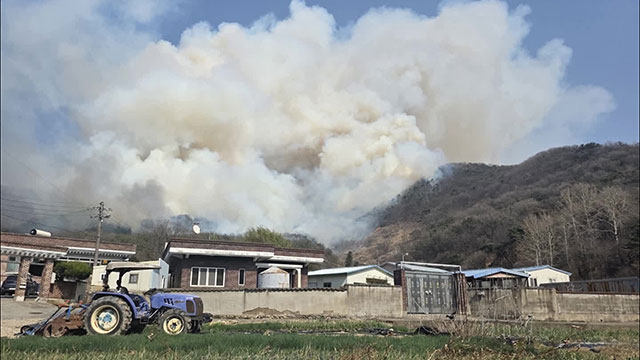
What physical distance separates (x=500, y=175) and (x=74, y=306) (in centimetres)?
14453

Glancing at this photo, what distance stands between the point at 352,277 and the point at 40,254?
26605mm

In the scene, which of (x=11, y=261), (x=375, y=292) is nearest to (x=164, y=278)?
(x=11, y=261)

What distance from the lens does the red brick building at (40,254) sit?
33.9 meters

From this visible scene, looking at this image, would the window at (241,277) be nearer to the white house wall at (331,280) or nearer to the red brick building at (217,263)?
the red brick building at (217,263)

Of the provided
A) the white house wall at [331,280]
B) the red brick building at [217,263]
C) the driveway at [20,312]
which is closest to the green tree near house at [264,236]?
the white house wall at [331,280]

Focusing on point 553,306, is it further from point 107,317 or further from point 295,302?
point 107,317

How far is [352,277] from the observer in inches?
1544

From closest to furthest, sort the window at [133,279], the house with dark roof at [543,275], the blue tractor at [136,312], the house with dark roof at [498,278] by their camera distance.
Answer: the blue tractor at [136,312] < the window at [133,279] < the house with dark roof at [498,278] < the house with dark roof at [543,275]

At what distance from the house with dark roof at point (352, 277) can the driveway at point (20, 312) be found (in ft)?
70.4

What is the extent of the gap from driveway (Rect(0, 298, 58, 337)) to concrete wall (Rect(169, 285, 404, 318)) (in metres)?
7.23

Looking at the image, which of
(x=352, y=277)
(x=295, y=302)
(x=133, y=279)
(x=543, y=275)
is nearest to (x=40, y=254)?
(x=133, y=279)

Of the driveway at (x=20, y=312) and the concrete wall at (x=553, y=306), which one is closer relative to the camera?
the driveway at (x=20, y=312)

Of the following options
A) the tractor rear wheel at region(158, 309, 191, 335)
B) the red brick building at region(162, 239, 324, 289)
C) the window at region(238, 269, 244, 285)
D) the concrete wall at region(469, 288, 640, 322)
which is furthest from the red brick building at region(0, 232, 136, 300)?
the concrete wall at region(469, 288, 640, 322)

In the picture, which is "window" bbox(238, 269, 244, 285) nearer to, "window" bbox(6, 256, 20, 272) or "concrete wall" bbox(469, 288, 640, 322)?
"concrete wall" bbox(469, 288, 640, 322)
